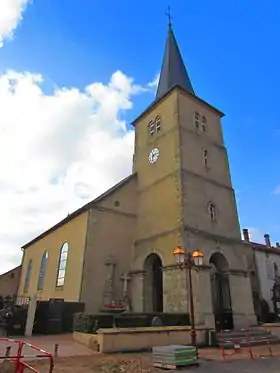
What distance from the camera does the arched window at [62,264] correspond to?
72.7 feet

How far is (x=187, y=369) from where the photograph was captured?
8.60 meters

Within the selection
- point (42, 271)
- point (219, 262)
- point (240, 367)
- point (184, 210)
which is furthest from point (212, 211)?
point (42, 271)

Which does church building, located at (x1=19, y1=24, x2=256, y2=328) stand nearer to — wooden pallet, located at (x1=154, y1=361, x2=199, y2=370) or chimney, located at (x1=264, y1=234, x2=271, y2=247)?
wooden pallet, located at (x1=154, y1=361, x2=199, y2=370)

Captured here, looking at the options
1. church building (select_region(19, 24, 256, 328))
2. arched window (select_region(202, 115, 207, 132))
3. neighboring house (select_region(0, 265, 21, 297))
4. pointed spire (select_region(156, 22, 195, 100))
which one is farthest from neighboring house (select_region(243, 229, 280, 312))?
neighboring house (select_region(0, 265, 21, 297))

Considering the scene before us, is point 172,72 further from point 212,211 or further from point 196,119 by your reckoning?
point 212,211

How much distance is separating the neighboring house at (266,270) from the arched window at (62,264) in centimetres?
1565

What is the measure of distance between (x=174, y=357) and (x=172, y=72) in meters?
23.1

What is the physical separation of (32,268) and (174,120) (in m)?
20.0

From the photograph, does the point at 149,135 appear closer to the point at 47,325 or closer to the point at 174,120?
the point at 174,120

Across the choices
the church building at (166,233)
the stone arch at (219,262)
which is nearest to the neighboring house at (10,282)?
the church building at (166,233)

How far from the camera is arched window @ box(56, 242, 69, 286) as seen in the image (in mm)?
22147

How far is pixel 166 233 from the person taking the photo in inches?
753

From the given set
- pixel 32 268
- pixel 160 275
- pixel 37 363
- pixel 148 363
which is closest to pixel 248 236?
pixel 160 275

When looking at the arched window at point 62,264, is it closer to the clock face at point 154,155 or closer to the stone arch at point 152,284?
the stone arch at point 152,284
